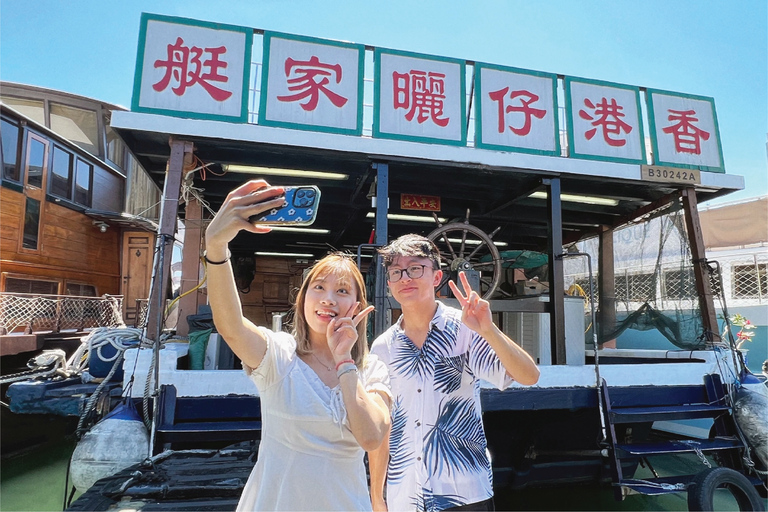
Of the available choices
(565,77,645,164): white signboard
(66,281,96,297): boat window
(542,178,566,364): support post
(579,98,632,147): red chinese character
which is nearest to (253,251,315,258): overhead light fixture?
(66,281,96,297): boat window

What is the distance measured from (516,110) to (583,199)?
6.90 feet

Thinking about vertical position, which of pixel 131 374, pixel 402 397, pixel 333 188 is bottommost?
pixel 131 374

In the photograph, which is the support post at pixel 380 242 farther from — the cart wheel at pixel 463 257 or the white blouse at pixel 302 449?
the white blouse at pixel 302 449

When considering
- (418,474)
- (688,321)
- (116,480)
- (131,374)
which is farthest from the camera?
(688,321)

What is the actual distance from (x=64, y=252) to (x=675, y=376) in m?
9.90

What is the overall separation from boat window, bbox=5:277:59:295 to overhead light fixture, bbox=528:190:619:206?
8.20 m

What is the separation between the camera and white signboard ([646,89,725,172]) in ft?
18.2

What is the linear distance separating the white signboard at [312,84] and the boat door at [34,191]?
544 centimetres

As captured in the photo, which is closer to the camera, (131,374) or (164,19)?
(131,374)

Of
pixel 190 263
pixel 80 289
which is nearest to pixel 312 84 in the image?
pixel 190 263

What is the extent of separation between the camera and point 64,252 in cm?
836

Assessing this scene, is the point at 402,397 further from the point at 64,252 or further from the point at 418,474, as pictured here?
the point at 64,252

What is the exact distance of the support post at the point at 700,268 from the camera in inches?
205

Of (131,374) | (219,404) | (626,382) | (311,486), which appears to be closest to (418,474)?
(311,486)
